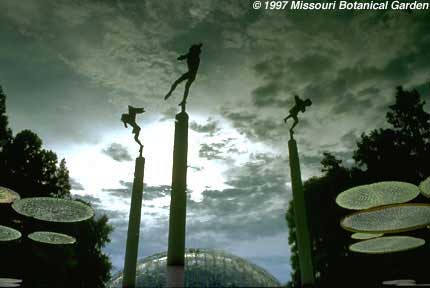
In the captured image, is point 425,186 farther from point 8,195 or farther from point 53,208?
point 8,195

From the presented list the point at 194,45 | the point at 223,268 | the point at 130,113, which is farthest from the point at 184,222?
the point at 223,268

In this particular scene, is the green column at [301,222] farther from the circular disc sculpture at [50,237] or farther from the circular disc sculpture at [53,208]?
the circular disc sculpture at [50,237]

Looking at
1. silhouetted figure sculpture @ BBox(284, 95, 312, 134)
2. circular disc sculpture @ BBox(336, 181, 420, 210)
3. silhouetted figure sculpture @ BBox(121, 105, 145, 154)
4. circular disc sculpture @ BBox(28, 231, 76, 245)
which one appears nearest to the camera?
silhouetted figure sculpture @ BBox(284, 95, 312, 134)

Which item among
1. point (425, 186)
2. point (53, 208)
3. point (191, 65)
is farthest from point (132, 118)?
point (425, 186)

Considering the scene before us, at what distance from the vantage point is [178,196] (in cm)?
734

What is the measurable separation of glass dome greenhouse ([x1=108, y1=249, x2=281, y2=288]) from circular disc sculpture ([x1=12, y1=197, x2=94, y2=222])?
8.77 m

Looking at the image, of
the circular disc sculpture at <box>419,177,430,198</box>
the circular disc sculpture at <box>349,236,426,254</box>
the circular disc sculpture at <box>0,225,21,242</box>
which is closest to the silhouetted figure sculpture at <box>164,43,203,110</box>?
the circular disc sculpture at <box>419,177,430,198</box>

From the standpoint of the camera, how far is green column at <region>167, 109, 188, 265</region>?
6867 millimetres

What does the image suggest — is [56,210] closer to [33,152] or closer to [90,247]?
[33,152]

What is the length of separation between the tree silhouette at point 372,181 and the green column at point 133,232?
88.7ft

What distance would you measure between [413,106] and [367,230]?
934 inches

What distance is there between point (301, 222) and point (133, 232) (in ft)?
15.9

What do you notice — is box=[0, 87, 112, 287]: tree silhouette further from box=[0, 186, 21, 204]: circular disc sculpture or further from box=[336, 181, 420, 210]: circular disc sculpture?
box=[336, 181, 420, 210]: circular disc sculpture

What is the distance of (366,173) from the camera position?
33.2 m
